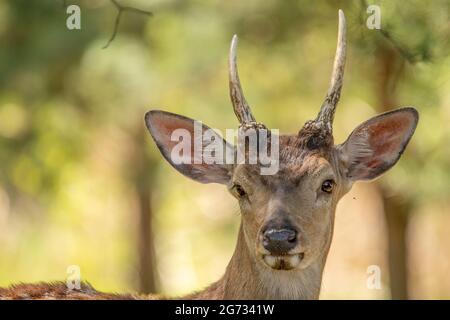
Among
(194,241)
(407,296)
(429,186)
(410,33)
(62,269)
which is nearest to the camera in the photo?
(410,33)

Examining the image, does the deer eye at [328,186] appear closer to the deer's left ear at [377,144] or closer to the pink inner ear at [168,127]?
the deer's left ear at [377,144]

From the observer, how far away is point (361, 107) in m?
16.3

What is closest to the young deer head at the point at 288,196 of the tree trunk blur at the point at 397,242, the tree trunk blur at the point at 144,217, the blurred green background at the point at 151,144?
the blurred green background at the point at 151,144

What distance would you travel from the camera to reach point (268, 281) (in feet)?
21.4

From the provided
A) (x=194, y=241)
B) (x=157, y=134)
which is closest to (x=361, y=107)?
(x=194, y=241)

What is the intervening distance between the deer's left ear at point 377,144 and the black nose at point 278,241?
1009mm

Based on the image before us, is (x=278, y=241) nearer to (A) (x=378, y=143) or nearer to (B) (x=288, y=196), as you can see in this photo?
(B) (x=288, y=196)

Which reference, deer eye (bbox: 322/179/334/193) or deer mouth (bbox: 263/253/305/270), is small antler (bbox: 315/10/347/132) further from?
deer mouth (bbox: 263/253/305/270)

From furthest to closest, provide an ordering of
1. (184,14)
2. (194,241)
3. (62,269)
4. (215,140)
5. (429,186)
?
(194,241), (62,269), (184,14), (429,186), (215,140)

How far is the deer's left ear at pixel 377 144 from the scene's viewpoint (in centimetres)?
703

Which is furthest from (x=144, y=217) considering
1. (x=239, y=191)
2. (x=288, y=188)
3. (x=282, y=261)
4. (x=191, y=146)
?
(x=282, y=261)

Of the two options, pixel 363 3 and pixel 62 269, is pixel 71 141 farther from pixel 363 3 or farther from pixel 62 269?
pixel 363 3

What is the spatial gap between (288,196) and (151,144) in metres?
11.8

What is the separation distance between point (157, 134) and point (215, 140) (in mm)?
367
